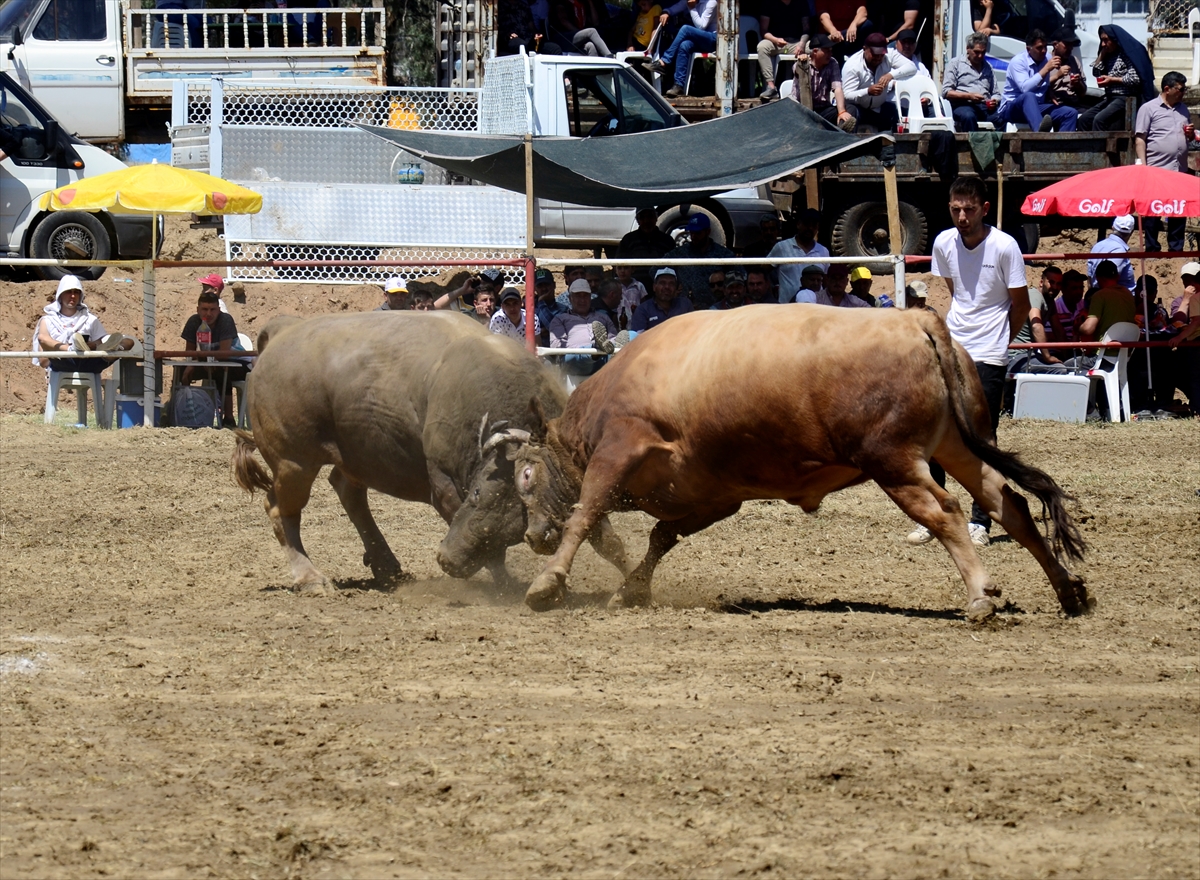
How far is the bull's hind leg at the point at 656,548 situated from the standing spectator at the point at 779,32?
13.0 m

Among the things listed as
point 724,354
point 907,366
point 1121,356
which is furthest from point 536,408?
point 1121,356

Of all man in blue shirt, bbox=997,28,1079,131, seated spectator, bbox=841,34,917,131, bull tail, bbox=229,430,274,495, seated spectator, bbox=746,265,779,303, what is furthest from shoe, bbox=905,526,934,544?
Result: man in blue shirt, bbox=997,28,1079,131

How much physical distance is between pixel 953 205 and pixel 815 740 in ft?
12.7

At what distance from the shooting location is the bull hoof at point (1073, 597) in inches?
236

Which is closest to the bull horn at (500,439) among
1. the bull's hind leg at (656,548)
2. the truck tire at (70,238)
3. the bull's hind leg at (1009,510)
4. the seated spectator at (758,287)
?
the bull's hind leg at (656,548)

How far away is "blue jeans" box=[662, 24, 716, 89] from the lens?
19859mm

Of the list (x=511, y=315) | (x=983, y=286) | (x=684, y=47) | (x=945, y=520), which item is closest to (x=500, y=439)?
(x=945, y=520)

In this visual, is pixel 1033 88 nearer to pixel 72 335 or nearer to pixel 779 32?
pixel 779 32

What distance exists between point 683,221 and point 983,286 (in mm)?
8795

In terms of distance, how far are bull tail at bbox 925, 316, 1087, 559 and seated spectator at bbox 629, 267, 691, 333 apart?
6717mm

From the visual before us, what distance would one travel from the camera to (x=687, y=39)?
65.3ft

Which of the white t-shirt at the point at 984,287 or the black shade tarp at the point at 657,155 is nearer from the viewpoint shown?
the white t-shirt at the point at 984,287

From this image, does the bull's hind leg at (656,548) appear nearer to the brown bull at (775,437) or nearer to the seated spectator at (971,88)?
the brown bull at (775,437)

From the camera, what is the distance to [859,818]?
146 inches
